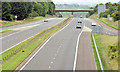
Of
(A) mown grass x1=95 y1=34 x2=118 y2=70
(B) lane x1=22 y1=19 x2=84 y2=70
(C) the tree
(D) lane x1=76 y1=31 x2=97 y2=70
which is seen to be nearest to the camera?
(A) mown grass x1=95 y1=34 x2=118 y2=70

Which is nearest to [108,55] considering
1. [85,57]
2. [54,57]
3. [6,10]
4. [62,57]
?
[85,57]

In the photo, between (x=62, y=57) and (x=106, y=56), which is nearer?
(x=62, y=57)

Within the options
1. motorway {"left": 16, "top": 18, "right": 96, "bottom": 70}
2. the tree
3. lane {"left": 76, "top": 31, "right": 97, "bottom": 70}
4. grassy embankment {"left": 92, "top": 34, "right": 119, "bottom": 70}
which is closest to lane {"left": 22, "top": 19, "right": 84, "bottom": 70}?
motorway {"left": 16, "top": 18, "right": 96, "bottom": 70}

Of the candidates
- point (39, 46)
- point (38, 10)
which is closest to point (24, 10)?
point (38, 10)

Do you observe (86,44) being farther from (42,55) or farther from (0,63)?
(0,63)

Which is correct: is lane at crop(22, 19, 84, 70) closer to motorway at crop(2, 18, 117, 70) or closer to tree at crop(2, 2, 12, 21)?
motorway at crop(2, 18, 117, 70)

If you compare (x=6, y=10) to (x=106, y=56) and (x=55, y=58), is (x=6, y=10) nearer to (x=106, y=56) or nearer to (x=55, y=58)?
(x=55, y=58)

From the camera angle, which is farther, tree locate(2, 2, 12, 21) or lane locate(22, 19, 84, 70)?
tree locate(2, 2, 12, 21)

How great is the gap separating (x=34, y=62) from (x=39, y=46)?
10.7 metres

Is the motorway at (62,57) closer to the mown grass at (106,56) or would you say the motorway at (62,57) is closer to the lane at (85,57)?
the lane at (85,57)

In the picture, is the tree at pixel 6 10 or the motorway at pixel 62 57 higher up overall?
the tree at pixel 6 10

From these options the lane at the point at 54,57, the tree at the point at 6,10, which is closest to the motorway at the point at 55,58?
the lane at the point at 54,57

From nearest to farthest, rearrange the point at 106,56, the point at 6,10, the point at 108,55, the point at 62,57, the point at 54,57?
the point at 54,57 < the point at 62,57 < the point at 106,56 < the point at 108,55 < the point at 6,10

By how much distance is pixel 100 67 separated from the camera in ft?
94.7
